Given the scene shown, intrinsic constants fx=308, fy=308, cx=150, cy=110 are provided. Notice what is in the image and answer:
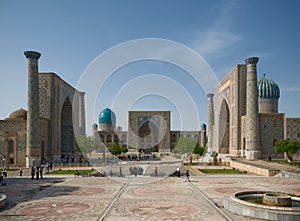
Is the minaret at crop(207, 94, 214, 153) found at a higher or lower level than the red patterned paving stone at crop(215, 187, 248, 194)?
higher

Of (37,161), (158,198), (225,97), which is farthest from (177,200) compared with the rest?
(225,97)

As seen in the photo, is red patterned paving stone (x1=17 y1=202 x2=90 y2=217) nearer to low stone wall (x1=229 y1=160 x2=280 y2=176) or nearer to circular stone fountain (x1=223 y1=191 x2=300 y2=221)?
circular stone fountain (x1=223 y1=191 x2=300 y2=221)

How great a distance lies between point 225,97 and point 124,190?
84.7 ft

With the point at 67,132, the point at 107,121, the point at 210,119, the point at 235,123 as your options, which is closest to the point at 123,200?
the point at 235,123

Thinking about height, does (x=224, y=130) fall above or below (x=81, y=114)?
below

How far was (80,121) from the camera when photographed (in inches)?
1496

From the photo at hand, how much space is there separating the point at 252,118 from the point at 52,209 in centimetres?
2161

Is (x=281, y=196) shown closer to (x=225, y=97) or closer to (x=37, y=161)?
(x=37, y=161)

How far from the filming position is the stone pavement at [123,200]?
25.6 feet

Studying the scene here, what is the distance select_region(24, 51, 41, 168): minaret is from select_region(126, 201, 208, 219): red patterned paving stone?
15.9 meters

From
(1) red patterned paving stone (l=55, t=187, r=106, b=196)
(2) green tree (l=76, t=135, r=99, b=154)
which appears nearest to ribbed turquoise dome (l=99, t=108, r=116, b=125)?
(2) green tree (l=76, t=135, r=99, b=154)

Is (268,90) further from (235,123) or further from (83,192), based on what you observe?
(83,192)

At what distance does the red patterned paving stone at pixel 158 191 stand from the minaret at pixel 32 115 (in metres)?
13.5

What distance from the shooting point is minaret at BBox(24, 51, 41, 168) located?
2284 centimetres
